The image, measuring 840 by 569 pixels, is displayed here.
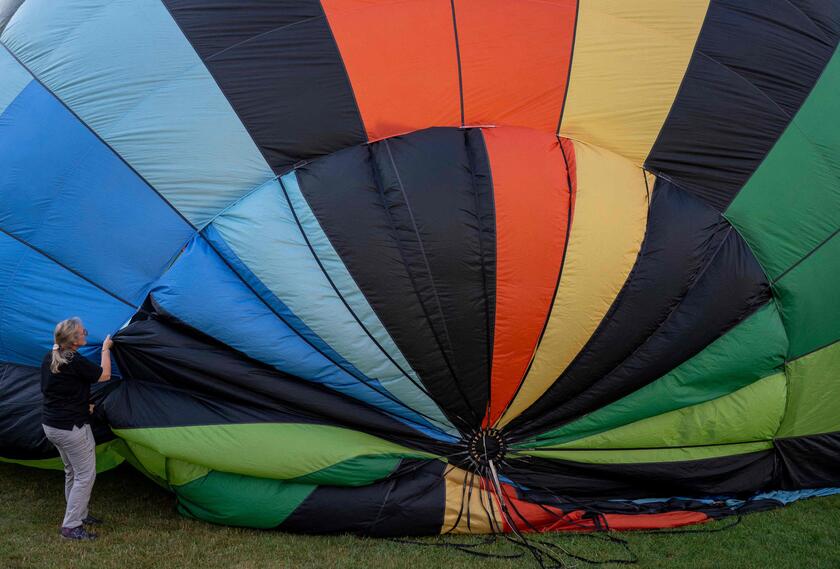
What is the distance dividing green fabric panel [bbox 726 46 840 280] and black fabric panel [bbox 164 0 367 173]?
89.2 inches

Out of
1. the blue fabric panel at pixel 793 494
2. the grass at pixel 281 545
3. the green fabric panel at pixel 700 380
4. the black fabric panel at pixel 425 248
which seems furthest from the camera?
the blue fabric panel at pixel 793 494

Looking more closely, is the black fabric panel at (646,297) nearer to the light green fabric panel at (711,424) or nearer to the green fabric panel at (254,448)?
the light green fabric panel at (711,424)

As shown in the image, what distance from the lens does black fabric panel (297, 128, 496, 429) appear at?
495cm

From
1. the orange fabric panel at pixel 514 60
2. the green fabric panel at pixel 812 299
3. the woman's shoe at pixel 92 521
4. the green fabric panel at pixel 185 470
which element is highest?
the orange fabric panel at pixel 514 60

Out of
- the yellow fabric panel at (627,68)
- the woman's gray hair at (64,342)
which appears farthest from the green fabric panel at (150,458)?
the yellow fabric panel at (627,68)

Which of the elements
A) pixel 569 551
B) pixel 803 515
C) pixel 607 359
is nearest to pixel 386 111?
pixel 607 359

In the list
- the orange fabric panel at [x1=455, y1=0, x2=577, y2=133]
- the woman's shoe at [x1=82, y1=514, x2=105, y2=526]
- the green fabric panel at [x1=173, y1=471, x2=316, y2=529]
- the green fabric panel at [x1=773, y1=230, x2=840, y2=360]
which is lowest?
the woman's shoe at [x1=82, y1=514, x2=105, y2=526]

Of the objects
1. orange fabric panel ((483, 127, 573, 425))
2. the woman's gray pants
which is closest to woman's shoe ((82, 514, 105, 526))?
the woman's gray pants

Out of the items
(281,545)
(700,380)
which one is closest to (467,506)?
(281,545)

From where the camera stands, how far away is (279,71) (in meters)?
5.28

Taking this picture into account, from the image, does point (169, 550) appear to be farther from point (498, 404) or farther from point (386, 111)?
point (386, 111)

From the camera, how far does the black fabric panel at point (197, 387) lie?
16.1ft

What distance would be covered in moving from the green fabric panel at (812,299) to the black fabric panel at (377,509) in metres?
2.24

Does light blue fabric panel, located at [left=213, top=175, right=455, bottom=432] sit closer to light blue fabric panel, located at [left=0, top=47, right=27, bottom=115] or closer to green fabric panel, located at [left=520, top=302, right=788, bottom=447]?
green fabric panel, located at [left=520, top=302, right=788, bottom=447]
